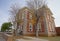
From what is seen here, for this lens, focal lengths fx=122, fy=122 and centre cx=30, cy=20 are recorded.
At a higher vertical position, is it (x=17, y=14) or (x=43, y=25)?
(x=17, y=14)

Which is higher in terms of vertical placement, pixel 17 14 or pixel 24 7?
pixel 24 7

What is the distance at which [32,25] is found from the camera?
36.7 metres

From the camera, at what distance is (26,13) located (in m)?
37.4

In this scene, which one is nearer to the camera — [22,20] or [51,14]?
[22,20]

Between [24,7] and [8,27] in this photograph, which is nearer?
[24,7]

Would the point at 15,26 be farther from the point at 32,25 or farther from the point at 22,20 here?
the point at 32,25

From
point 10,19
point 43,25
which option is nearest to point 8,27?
point 10,19

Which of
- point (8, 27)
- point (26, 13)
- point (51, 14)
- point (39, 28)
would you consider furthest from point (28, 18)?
point (8, 27)

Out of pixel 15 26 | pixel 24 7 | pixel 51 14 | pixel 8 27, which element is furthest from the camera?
pixel 8 27

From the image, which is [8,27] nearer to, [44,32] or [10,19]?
[10,19]

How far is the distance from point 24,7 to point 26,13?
7.02 ft

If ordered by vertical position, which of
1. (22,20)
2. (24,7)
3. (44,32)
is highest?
(24,7)

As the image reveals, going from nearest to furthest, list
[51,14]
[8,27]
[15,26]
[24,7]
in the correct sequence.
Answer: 1. [15,26]
2. [24,7]
3. [51,14]
4. [8,27]

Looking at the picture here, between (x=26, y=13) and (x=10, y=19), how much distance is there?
205 inches
